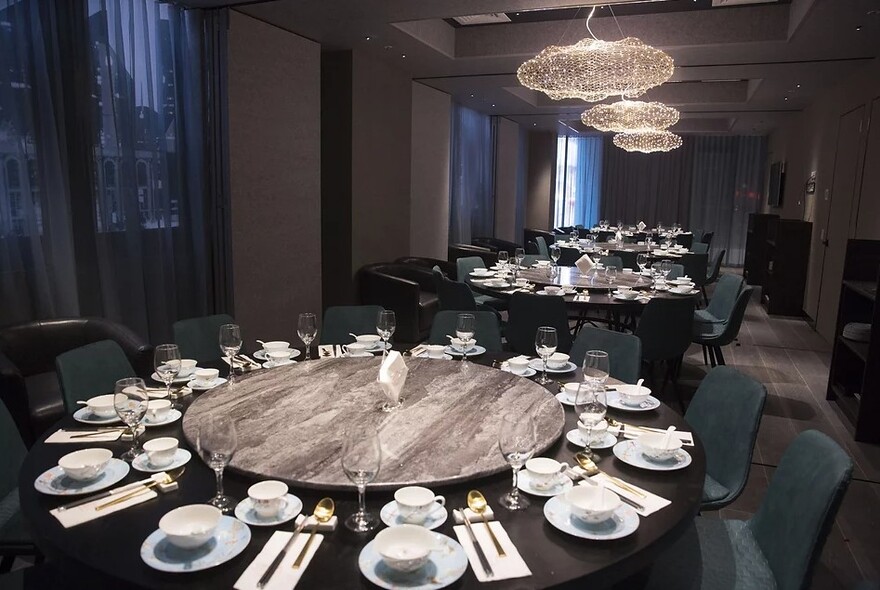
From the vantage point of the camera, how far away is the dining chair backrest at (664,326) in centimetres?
406

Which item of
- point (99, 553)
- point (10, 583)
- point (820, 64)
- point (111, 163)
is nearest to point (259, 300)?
point (111, 163)

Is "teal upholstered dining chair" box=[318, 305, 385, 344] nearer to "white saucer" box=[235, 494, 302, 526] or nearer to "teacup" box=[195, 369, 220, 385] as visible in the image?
"teacup" box=[195, 369, 220, 385]

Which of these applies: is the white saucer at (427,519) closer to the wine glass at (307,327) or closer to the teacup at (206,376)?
the teacup at (206,376)

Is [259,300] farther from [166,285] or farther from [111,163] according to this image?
[111,163]

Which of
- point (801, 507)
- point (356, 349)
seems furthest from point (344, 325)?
point (801, 507)

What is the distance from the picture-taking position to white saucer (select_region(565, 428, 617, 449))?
187cm

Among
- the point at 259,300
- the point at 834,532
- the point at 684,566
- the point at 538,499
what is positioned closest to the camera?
the point at 538,499

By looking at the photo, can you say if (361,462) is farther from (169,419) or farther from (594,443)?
(169,419)

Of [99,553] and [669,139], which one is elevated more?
[669,139]

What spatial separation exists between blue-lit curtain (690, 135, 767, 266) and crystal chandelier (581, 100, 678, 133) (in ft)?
24.7

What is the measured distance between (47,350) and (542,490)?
3198mm

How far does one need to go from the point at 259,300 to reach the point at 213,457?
158 inches

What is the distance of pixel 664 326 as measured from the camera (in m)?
4.10

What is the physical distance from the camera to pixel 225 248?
4.91 m
